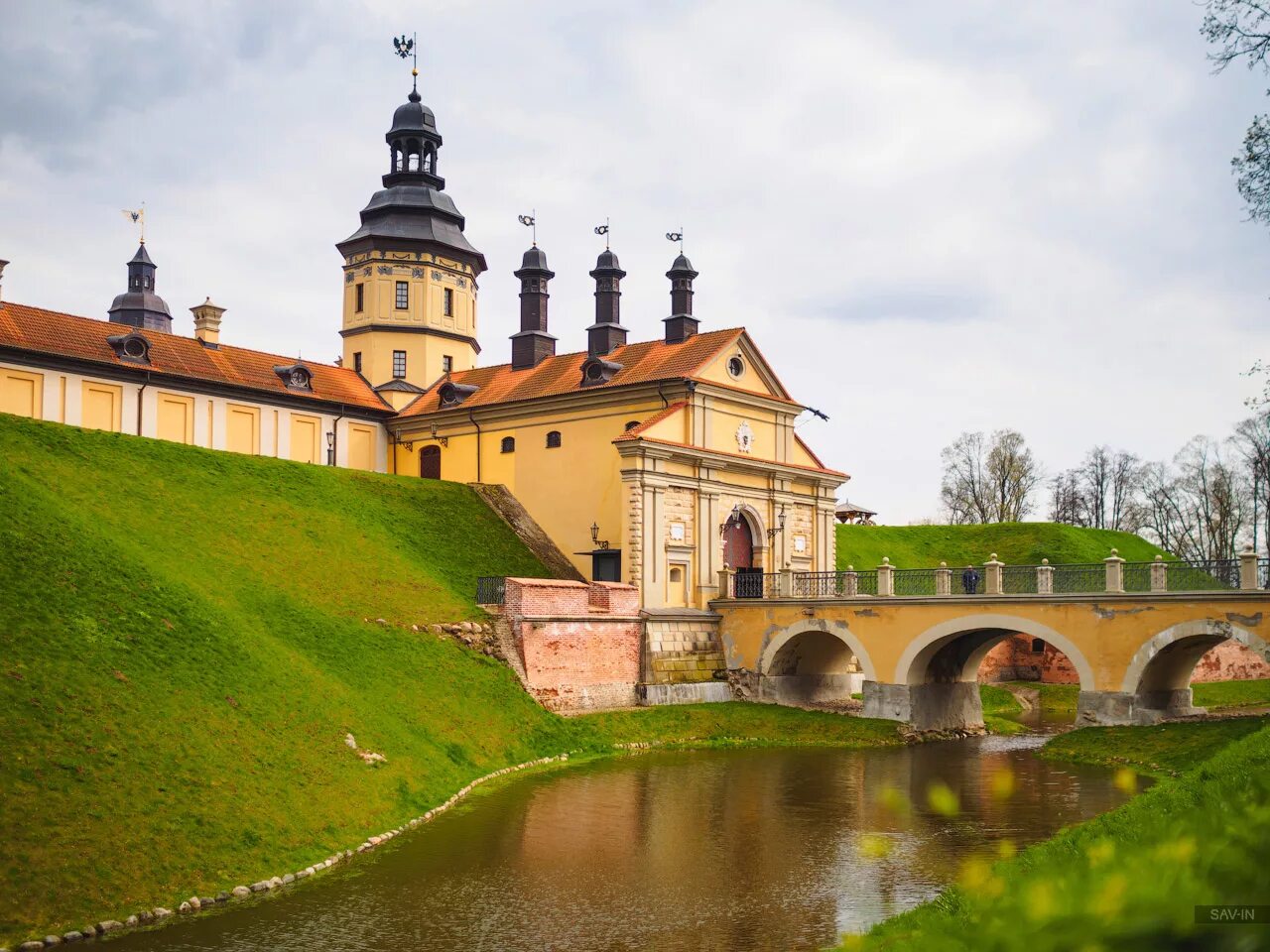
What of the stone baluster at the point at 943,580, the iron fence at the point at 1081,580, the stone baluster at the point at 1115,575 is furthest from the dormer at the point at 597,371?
the stone baluster at the point at 1115,575

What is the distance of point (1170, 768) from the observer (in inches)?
980

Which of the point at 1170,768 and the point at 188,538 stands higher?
the point at 188,538

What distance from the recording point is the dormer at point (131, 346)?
38344mm

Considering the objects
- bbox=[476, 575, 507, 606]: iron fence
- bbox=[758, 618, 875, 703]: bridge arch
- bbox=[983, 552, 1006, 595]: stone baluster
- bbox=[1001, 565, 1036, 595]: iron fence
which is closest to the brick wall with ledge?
bbox=[476, 575, 507, 606]: iron fence

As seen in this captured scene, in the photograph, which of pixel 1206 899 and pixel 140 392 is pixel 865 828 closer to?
pixel 1206 899

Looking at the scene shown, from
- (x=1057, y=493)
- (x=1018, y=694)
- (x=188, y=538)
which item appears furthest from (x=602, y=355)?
(x=1057, y=493)

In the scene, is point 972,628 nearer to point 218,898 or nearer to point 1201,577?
point 1201,577

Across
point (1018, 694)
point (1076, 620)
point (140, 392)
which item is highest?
point (140, 392)

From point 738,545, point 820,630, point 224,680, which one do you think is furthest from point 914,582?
point 224,680

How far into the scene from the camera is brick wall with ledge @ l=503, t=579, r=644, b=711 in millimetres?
31453

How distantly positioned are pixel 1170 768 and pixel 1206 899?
78.0 ft

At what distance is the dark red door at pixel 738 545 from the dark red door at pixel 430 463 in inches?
451

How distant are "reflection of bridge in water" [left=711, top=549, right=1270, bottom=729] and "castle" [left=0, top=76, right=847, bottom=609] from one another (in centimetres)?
321

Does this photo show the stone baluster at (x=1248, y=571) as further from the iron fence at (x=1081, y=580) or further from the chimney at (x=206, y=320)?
the chimney at (x=206, y=320)
